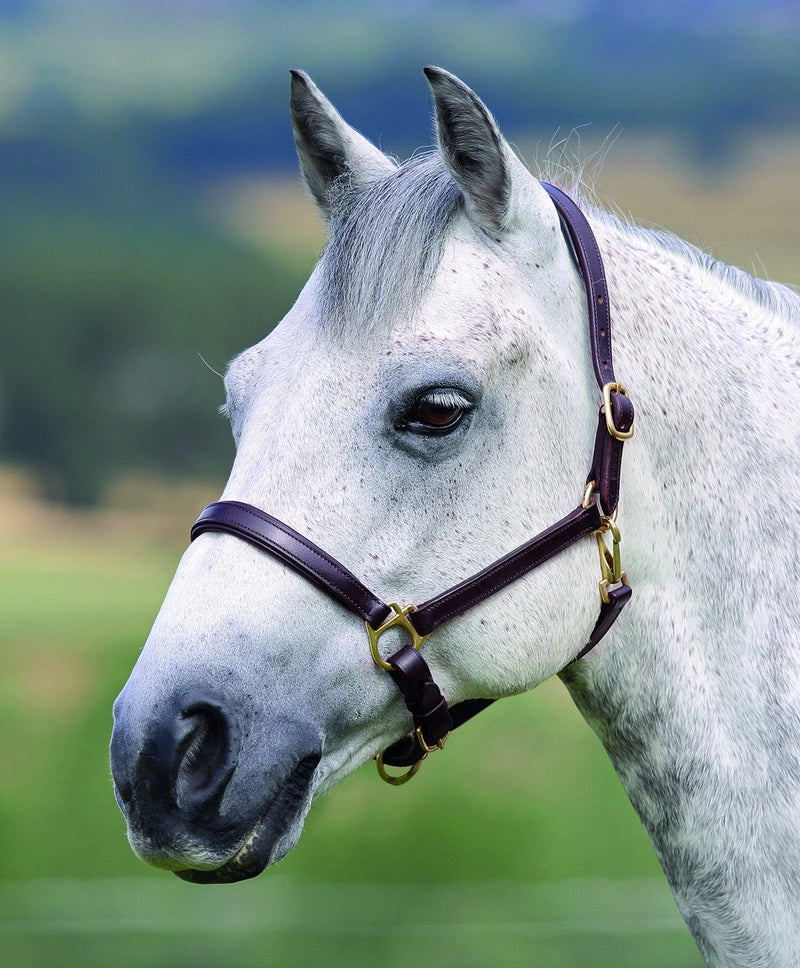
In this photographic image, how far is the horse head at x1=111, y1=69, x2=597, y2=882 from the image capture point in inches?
53.7

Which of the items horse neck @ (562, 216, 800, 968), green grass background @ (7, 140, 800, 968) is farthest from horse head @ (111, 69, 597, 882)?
green grass background @ (7, 140, 800, 968)

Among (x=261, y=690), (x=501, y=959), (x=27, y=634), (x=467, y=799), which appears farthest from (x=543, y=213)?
(x=27, y=634)

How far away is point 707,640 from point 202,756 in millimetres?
921

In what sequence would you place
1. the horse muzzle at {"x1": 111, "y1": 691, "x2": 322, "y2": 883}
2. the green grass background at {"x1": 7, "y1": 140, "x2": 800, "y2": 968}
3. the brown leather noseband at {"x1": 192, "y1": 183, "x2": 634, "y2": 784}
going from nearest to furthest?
the horse muzzle at {"x1": 111, "y1": 691, "x2": 322, "y2": 883}, the brown leather noseband at {"x1": 192, "y1": 183, "x2": 634, "y2": 784}, the green grass background at {"x1": 7, "y1": 140, "x2": 800, "y2": 968}

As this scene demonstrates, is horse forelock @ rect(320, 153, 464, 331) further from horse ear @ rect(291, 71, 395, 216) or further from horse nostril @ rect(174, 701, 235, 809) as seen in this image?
horse nostril @ rect(174, 701, 235, 809)

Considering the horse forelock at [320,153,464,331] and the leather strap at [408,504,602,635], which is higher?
the horse forelock at [320,153,464,331]

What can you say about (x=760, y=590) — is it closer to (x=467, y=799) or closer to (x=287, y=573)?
(x=287, y=573)

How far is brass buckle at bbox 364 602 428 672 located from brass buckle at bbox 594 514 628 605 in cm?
34

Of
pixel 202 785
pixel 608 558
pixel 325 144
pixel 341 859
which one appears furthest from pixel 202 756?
pixel 341 859

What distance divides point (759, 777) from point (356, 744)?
0.72 m

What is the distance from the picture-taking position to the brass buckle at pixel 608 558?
5.22ft

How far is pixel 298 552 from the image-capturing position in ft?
4.69

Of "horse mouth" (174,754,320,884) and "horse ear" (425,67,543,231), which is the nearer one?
"horse mouth" (174,754,320,884)

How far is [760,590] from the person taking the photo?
5.54ft
